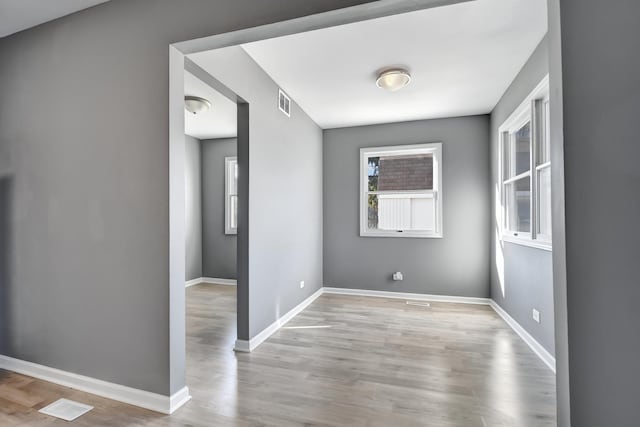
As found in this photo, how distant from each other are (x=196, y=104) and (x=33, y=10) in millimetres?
1886

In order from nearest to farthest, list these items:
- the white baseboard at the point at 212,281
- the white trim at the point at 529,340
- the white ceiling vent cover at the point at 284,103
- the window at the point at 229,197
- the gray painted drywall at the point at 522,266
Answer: the white trim at the point at 529,340, the gray painted drywall at the point at 522,266, the white ceiling vent cover at the point at 284,103, the white baseboard at the point at 212,281, the window at the point at 229,197

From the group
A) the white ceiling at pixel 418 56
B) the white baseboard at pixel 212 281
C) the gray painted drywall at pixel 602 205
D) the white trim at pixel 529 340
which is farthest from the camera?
the white baseboard at pixel 212 281

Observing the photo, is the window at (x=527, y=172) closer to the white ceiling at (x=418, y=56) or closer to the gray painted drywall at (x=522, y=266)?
the gray painted drywall at (x=522, y=266)

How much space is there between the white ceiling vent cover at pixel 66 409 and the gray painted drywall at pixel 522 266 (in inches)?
135

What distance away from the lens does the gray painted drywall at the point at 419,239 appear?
4.64 m

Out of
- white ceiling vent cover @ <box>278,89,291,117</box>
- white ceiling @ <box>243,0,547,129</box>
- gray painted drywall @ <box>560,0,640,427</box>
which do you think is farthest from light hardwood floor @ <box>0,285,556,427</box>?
white ceiling @ <box>243,0,547,129</box>

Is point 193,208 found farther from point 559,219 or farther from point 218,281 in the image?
point 559,219

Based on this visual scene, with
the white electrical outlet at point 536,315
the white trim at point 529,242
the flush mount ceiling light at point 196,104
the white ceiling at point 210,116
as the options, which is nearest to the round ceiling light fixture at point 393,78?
the white ceiling at point 210,116

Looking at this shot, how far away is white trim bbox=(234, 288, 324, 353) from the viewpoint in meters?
2.94

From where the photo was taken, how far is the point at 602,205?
1.18m

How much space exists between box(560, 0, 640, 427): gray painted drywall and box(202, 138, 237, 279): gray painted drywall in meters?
5.42

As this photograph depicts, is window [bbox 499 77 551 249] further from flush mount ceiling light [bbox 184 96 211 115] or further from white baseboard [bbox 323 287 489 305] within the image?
flush mount ceiling light [bbox 184 96 211 115]

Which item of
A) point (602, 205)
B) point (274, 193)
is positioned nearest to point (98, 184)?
point (274, 193)

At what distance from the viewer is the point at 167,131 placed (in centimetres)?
202
